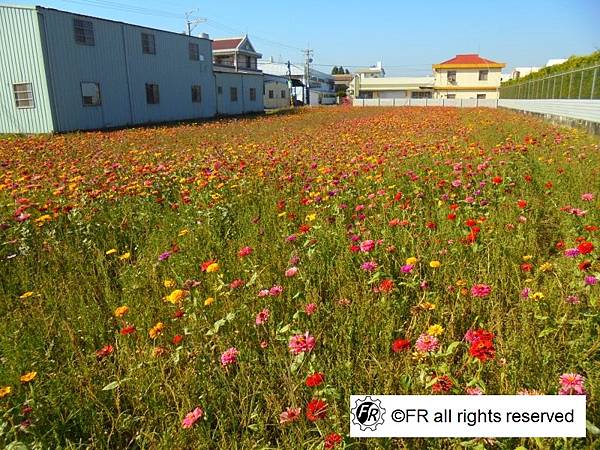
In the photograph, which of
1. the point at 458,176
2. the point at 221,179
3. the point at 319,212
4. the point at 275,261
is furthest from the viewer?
the point at 221,179

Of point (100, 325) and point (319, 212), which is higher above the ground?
point (319, 212)

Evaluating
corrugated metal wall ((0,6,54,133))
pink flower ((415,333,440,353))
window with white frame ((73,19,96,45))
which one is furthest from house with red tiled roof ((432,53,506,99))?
pink flower ((415,333,440,353))

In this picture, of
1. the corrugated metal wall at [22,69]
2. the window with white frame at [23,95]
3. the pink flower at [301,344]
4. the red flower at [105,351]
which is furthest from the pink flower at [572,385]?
the window with white frame at [23,95]

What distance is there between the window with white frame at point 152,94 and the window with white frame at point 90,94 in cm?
357

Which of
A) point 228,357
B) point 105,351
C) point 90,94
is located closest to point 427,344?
point 228,357

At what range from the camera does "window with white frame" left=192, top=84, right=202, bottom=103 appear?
27.6 metres

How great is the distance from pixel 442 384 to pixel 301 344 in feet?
1.82

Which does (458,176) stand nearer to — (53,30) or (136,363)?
(136,363)

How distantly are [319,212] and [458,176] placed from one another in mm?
1894

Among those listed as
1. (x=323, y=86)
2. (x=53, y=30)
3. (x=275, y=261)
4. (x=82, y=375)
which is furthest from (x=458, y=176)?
(x=323, y=86)

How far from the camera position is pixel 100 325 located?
2.42 m

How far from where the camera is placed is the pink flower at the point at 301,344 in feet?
5.69

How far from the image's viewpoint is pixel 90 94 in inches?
773

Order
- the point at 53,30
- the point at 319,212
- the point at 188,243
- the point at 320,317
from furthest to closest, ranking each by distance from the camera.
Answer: the point at 53,30, the point at 319,212, the point at 188,243, the point at 320,317
